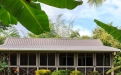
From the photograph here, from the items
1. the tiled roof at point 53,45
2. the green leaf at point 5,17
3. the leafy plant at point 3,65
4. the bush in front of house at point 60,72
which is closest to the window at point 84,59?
the tiled roof at point 53,45

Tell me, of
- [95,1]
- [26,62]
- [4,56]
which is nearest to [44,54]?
[26,62]

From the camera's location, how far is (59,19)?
29.5 metres

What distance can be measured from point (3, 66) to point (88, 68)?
205 inches

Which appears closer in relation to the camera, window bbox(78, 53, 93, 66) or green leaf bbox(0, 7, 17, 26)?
green leaf bbox(0, 7, 17, 26)

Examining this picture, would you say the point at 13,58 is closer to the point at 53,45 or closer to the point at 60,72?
the point at 53,45

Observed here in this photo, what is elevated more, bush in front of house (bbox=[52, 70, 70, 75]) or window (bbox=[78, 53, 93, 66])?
window (bbox=[78, 53, 93, 66])

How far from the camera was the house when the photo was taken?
666 inches

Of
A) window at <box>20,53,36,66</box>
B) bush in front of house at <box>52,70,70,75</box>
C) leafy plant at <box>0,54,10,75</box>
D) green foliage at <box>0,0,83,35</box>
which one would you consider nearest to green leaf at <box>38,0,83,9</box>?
green foliage at <box>0,0,83,35</box>

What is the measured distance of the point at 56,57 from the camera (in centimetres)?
1753

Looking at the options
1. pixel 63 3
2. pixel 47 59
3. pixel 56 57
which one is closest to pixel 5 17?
pixel 63 3

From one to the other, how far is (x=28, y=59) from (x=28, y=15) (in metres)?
16.2

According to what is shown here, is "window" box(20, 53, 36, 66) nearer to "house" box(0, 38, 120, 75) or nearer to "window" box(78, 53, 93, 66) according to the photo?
"house" box(0, 38, 120, 75)

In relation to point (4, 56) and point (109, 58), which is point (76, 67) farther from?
point (4, 56)

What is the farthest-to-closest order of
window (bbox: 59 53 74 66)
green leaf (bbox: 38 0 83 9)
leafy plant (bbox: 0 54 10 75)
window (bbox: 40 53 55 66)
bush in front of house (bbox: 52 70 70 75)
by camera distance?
1. window (bbox: 59 53 74 66)
2. window (bbox: 40 53 55 66)
3. bush in front of house (bbox: 52 70 70 75)
4. leafy plant (bbox: 0 54 10 75)
5. green leaf (bbox: 38 0 83 9)
